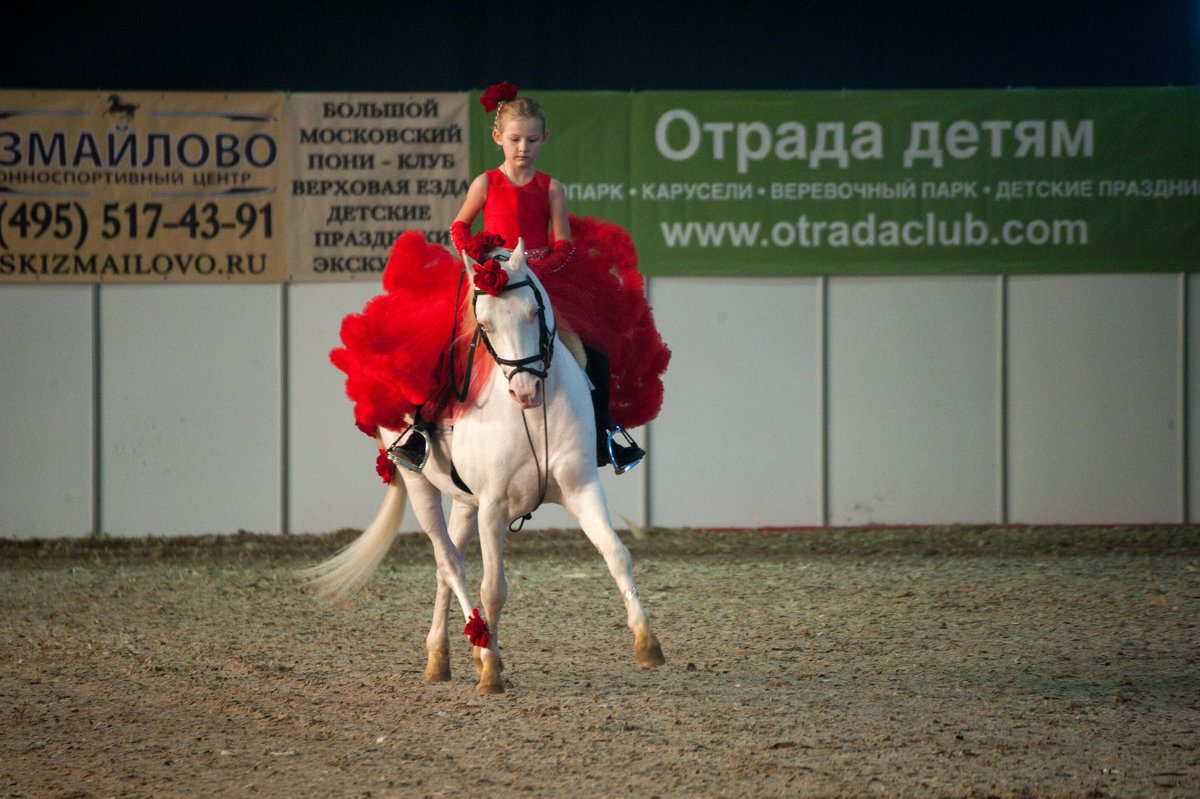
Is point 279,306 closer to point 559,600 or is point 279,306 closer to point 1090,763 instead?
point 559,600

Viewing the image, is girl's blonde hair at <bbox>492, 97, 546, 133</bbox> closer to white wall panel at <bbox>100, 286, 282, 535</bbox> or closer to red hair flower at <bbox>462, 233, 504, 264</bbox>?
red hair flower at <bbox>462, 233, 504, 264</bbox>

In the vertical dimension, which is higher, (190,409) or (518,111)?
(518,111)

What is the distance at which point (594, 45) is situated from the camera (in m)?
12.5

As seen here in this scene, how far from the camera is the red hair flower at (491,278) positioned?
487 centimetres

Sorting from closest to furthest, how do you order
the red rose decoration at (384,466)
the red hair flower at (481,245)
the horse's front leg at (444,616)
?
the red hair flower at (481,245) → the horse's front leg at (444,616) → the red rose decoration at (384,466)

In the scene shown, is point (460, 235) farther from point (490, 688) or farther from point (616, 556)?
point (490, 688)

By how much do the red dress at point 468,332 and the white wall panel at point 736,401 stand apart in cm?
619

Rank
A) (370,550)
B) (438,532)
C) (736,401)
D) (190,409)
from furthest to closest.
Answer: (736,401)
(190,409)
(370,550)
(438,532)

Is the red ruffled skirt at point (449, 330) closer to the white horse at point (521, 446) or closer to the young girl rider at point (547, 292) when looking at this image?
the young girl rider at point (547, 292)

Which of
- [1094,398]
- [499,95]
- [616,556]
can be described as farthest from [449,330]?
[1094,398]

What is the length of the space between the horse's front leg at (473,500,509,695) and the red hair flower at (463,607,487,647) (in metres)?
0.03

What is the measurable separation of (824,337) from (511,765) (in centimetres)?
842

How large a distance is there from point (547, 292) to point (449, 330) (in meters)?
0.47

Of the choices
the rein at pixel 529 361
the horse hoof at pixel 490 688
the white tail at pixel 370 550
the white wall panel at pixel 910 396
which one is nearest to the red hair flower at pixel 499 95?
the rein at pixel 529 361
